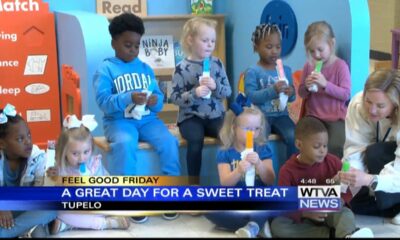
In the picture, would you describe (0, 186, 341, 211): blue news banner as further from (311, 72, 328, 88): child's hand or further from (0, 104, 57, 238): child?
(311, 72, 328, 88): child's hand

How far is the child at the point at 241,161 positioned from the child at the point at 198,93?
6 centimetres

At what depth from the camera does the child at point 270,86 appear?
57.1 inches

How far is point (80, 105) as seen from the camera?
5.48 feet

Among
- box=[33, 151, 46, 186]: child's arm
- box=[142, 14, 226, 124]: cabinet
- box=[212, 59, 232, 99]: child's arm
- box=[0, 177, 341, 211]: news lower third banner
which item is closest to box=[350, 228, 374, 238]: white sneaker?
box=[0, 177, 341, 211]: news lower third banner

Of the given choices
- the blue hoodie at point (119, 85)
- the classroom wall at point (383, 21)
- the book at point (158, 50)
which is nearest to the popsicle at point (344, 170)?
the blue hoodie at point (119, 85)

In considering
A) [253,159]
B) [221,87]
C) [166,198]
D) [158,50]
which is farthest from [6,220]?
[158,50]

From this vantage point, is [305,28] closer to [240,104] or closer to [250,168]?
[240,104]

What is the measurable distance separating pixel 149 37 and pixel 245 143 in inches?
40.0

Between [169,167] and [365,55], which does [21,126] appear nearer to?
[169,167]

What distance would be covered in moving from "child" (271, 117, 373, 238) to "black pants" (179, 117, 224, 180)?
246mm

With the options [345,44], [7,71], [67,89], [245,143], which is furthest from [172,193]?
Answer: [7,71]

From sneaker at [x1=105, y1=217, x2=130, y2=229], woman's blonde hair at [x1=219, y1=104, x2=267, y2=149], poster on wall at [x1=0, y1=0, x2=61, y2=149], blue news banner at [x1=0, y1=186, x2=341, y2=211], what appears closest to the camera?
blue news banner at [x1=0, y1=186, x2=341, y2=211]

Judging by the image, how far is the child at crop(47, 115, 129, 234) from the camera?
3.82 ft

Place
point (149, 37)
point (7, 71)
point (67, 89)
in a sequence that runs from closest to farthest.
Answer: point (67, 89) → point (7, 71) → point (149, 37)
